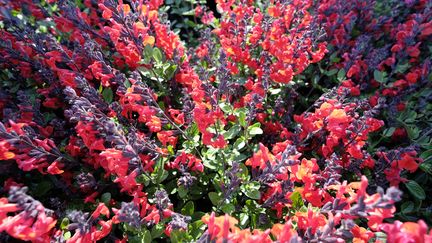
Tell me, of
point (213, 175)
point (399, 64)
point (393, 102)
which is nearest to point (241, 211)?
point (213, 175)

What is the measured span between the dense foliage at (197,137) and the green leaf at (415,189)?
17 mm

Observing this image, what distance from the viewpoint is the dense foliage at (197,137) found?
192 centimetres

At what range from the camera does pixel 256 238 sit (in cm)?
145

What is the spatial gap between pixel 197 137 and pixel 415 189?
5.06ft

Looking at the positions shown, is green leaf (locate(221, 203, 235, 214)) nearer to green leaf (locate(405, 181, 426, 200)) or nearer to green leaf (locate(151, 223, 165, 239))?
green leaf (locate(151, 223, 165, 239))

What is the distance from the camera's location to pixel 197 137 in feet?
7.95

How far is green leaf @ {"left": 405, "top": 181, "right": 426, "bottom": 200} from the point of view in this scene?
2488 mm

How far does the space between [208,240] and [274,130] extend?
4.47ft

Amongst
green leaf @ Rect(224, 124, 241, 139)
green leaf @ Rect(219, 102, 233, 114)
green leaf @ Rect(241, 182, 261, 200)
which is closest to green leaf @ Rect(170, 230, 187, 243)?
green leaf @ Rect(241, 182, 261, 200)

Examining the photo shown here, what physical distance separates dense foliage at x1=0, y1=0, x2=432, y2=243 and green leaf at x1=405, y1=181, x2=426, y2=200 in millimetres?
17

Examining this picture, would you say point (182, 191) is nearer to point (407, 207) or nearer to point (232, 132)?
point (232, 132)

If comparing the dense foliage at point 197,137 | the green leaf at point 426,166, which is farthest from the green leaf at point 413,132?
the green leaf at point 426,166

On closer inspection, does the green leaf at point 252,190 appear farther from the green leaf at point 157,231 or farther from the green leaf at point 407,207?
the green leaf at point 407,207

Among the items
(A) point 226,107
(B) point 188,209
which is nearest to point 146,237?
(B) point 188,209
